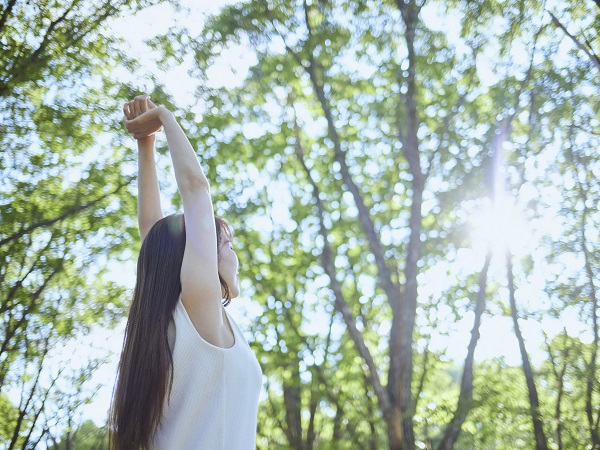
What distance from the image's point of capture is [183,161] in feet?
7.02

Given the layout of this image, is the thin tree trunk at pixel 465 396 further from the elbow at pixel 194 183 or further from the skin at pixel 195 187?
the elbow at pixel 194 183

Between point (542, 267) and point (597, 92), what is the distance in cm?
259

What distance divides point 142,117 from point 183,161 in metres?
0.34

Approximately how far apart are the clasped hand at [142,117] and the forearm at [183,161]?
139 mm

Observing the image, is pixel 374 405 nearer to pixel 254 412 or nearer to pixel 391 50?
pixel 391 50

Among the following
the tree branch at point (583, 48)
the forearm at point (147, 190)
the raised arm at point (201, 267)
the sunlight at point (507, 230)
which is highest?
the sunlight at point (507, 230)

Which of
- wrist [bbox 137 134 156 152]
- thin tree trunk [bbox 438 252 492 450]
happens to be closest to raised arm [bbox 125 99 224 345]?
wrist [bbox 137 134 156 152]

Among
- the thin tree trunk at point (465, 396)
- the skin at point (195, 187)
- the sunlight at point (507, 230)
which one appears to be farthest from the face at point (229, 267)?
the sunlight at point (507, 230)

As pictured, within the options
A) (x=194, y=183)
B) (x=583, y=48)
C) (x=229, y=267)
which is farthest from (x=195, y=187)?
(x=583, y=48)

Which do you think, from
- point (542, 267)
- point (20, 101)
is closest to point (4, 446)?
point (20, 101)

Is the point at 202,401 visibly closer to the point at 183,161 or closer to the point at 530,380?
the point at 183,161

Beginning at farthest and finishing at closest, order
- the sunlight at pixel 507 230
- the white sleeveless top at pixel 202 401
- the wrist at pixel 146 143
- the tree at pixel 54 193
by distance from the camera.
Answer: the sunlight at pixel 507 230, the tree at pixel 54 193, the wrist at pixel 146 143, the white sleeveless top at pixel 202 401

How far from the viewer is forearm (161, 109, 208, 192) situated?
211 cm

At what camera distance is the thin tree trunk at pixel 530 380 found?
9695mm
